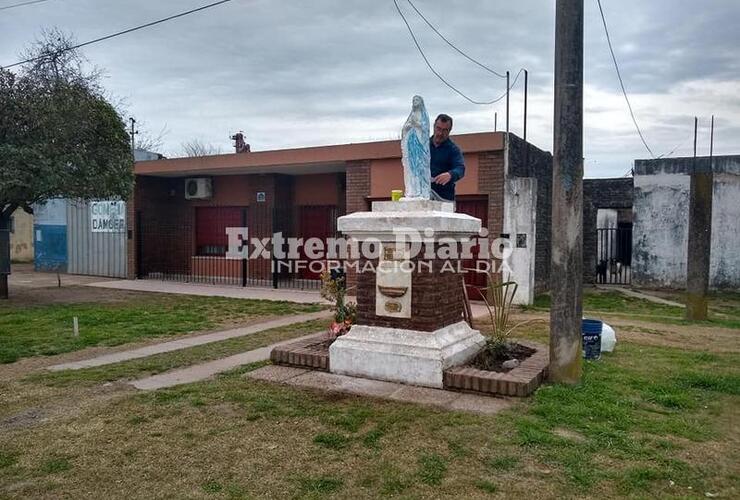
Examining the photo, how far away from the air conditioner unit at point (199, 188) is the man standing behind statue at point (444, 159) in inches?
486

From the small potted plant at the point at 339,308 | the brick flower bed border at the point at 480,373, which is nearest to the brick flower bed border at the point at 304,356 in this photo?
the brick flower bed border at the point at 480,373

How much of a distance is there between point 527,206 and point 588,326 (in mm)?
5244

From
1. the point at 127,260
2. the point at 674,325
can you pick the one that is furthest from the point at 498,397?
the point at 127,260

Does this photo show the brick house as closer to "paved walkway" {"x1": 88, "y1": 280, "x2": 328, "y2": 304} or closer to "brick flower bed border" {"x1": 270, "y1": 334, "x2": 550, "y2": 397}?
"paved walkway" {"x1": 88, "y1": 280, "x2": 328, "y2": 304}

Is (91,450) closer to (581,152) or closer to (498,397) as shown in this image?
(498,397)

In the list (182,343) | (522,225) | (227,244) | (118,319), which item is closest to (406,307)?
(182,343)

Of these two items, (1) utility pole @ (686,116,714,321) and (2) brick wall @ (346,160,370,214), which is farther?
(2) brick wall @ (346,160,370,214)

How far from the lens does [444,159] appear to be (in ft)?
21.3

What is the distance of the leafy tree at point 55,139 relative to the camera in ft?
35.2

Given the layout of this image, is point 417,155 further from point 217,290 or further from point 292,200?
point 292,200

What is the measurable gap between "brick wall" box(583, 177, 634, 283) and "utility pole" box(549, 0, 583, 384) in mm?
12373

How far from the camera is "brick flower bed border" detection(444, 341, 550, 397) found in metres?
5.05

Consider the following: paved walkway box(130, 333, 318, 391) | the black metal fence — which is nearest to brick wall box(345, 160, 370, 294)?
the black metal fence

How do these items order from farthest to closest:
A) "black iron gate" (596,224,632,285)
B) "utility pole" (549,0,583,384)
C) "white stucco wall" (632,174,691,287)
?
"black iron gate" (596,224,632,285)
"white stucco wall" (632,174,691,287)
"utility pole" (549,0,583,384)
